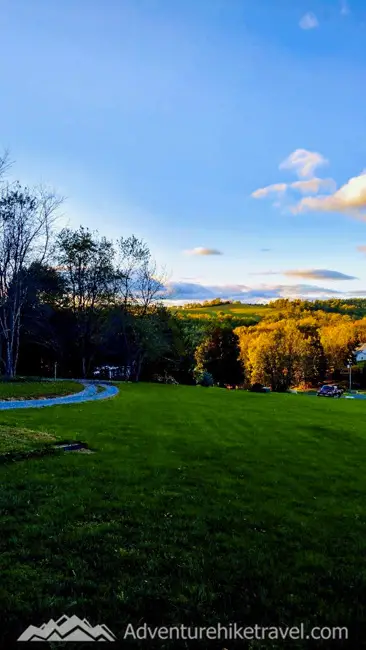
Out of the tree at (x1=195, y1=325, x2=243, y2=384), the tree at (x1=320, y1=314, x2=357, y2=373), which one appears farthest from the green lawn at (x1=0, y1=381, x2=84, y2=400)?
the tree at (x1=320, y1=314, x2=357, y2=373)

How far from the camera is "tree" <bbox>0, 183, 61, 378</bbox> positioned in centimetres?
3634

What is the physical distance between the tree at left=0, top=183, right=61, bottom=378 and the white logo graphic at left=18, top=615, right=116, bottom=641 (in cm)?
3445

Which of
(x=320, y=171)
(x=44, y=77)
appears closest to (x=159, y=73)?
(x=44, y=77)

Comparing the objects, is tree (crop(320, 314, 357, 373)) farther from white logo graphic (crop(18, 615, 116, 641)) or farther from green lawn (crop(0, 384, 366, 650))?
white logo graphic (crop(18, 615, 116, 641))

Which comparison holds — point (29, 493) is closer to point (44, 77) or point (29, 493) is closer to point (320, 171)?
point (44, 77)

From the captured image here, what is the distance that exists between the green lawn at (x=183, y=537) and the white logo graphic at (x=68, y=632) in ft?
0.30

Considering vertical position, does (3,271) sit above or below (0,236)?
below

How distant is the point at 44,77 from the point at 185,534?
77.4 feet

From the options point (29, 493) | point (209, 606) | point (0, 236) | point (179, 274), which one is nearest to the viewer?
point (209, 606)

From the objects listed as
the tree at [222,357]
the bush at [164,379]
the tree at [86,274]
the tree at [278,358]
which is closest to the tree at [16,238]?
the tree at [86,274]

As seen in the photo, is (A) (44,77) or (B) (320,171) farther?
(B) (320,171)

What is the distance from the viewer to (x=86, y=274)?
159ft

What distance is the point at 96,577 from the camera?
5.02 metres

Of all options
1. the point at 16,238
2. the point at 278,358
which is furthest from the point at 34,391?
the point at 278,358
